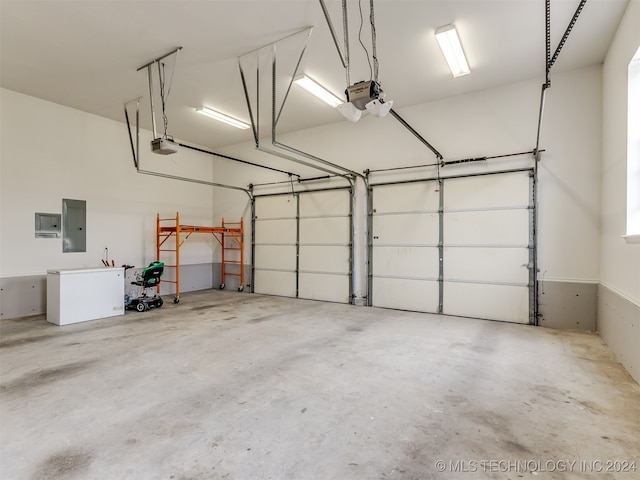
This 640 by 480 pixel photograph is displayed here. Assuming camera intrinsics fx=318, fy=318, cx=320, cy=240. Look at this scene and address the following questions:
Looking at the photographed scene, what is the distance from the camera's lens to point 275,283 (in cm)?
789

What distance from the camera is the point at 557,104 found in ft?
16.1

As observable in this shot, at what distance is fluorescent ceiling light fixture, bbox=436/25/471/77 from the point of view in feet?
12.8

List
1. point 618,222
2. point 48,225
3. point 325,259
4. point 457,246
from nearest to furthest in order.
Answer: point 618,222 → point 457,246 → point 48,225 → point 325,259

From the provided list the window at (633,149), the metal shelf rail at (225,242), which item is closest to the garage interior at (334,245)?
the window at (633,149)

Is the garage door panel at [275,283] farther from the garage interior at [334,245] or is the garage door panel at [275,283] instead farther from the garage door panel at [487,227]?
the garage door panel at [487,227]

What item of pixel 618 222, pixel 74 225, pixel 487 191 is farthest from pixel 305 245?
pixel 618 222

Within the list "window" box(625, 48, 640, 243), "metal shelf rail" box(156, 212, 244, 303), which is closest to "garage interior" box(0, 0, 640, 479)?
"window" box(625, 48, 640, 243)

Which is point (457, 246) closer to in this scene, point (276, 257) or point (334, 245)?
point (334, 245)

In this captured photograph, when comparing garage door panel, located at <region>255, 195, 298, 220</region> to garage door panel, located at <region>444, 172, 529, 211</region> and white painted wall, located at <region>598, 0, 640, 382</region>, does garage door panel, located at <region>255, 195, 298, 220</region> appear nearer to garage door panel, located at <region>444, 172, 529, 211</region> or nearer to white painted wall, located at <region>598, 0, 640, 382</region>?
garage door panel, located at <region>444, 172, 529, 211</region>

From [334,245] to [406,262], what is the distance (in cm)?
164

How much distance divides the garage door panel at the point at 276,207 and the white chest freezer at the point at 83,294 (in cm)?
349

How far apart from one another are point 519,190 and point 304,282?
4.62m

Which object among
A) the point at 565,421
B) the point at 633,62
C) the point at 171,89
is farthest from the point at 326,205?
the point at 565,421

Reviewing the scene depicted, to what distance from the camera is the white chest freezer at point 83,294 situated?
496cm
